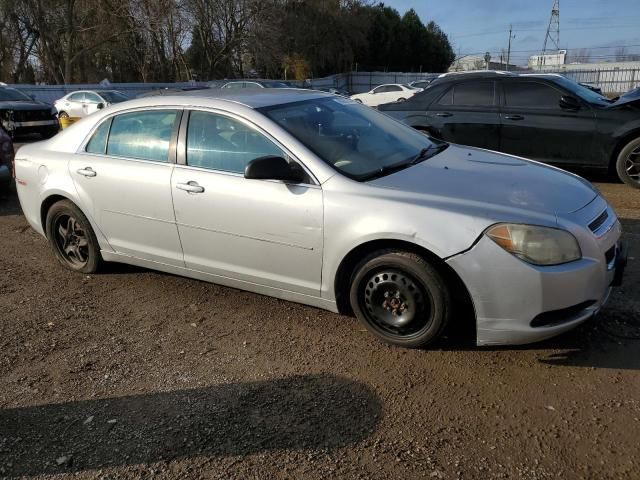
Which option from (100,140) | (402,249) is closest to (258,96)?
(100,140)

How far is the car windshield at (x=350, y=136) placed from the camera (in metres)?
3.66

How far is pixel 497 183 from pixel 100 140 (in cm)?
314

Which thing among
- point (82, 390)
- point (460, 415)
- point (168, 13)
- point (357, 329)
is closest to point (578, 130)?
point (357, 329)

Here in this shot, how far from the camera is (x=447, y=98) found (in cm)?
841

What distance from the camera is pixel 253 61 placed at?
45.9 m

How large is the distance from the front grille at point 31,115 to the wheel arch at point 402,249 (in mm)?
14402

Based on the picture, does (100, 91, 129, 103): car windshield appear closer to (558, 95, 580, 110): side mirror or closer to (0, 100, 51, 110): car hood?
(0, 100, 51, 110): car hood

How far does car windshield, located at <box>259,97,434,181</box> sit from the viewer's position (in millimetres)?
3662

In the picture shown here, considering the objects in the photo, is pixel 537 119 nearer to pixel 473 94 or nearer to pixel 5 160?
pixel 473 94

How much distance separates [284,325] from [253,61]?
4505 cm

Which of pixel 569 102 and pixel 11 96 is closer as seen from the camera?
pixel 569 102

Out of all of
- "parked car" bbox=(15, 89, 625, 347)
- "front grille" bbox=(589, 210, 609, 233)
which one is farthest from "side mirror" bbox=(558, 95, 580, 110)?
"front grille" bbox=(589, 210, 609, 233)

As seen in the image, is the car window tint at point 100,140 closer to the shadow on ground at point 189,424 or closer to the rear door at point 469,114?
the shadow on ground at point 189,424

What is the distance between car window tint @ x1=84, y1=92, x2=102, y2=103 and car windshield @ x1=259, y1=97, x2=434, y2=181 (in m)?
15.9
